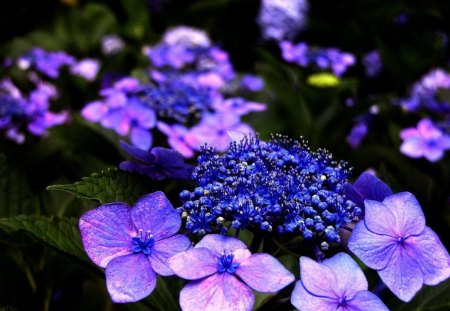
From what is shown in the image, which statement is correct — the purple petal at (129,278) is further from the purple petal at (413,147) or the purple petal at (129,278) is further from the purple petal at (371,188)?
the purple petal at (413,147)

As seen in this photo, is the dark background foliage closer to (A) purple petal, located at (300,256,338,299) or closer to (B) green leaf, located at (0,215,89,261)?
(B) green leaf, located at (0,215,89,261)

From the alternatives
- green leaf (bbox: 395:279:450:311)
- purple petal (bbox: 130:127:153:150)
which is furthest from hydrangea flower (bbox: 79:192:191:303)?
purple petal (bbox: 130:127:153:150)

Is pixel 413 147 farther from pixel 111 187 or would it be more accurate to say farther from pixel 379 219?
pixel 111 187

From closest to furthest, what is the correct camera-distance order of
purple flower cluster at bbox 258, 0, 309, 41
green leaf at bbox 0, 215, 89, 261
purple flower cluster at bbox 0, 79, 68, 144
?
green leaf at bbox 0, 215, 89, 261
purple flower cluster at bbox 0, 79, 68, 144
purple flower cluster at bbox 258, 0, 309, 41

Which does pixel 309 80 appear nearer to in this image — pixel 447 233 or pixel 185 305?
pixel 447 233

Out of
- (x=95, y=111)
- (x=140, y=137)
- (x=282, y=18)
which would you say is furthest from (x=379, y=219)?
(x=282, y=18)

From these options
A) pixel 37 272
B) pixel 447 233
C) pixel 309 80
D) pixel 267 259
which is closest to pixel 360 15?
pixel 309 80
